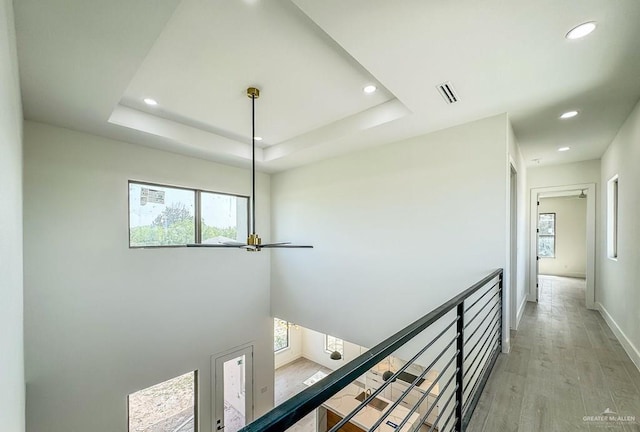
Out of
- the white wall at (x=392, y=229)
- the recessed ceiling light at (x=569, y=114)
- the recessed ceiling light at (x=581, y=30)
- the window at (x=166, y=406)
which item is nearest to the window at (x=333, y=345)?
the white wall at (x=392, y=229)

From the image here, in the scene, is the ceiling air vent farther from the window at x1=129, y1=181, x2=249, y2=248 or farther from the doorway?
the window at x1=129, y1=181, x2=249, y2=248

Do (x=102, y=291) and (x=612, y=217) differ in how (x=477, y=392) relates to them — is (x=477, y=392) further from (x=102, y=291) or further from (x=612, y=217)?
(x=102, y=291)

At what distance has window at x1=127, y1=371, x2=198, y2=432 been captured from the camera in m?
4.17

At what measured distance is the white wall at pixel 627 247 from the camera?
281 cm

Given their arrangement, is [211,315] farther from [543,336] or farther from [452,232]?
[543,336]

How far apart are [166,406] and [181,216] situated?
3.16 meters

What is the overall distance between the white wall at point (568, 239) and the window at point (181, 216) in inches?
398

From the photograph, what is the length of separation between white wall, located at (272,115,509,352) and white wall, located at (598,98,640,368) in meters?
1.27

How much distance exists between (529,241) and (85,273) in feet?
24.9

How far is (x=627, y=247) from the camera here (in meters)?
3.11

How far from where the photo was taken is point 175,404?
4.61m

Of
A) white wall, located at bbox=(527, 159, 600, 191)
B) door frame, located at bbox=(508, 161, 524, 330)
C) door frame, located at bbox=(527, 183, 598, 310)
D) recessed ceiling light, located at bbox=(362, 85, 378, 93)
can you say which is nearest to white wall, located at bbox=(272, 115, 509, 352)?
door frame, located at bbox=(508, 161, 524, 330)

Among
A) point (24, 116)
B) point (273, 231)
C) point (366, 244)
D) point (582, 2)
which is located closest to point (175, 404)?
point (273, 231)

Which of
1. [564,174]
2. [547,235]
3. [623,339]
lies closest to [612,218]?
[564,174]
